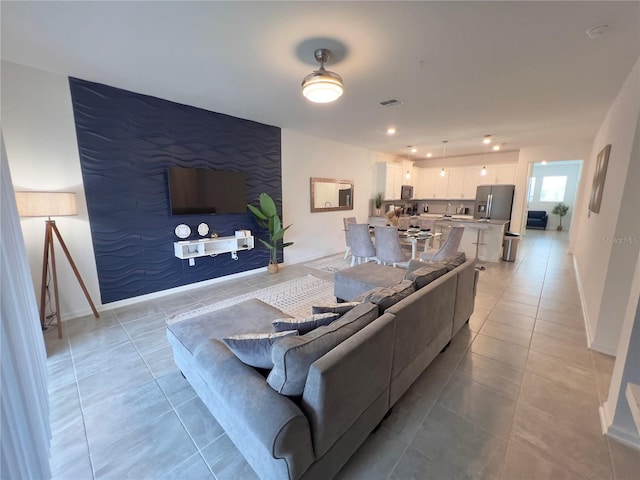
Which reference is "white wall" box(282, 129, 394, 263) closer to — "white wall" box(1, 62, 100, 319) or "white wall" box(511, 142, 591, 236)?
"white wall" box(1, 62, 100, 319)

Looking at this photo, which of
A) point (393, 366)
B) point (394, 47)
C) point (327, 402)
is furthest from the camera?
point (394, 47)

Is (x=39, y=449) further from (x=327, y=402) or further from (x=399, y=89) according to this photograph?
(x=399, y=89)

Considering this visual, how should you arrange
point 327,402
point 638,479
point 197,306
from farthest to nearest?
point 197,306 → point 638,479 → point 327,402

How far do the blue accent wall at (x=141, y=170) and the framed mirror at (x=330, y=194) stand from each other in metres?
1.97

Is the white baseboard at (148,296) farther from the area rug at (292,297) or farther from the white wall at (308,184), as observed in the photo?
the white wall at (308,184)

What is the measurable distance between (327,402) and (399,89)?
133 inches

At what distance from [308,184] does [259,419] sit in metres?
5.11

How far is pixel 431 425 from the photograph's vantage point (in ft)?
5.55

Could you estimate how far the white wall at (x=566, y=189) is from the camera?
10508 millimetres

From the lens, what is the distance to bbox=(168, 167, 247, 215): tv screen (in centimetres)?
373

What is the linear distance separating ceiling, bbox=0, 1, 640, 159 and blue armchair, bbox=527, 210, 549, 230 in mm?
9048

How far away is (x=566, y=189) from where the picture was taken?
1068cm

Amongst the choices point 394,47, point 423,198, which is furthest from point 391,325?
point 423,198

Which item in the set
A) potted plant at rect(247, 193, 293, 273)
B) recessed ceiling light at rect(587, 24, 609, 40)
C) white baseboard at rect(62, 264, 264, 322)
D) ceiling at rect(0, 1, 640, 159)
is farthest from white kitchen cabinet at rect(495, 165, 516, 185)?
white baseboard at rect(62, 264, 264, 322)
